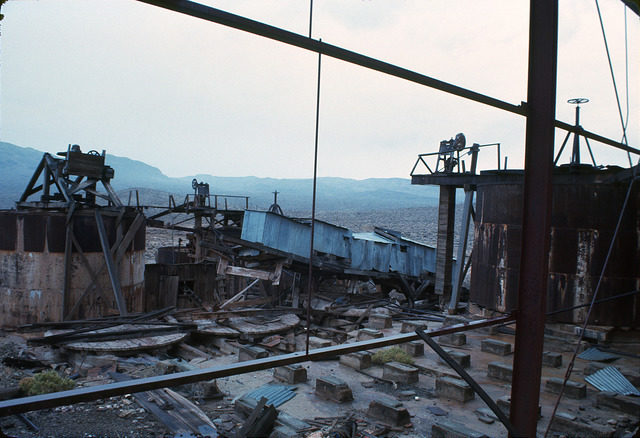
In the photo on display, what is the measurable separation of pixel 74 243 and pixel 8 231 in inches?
66.6

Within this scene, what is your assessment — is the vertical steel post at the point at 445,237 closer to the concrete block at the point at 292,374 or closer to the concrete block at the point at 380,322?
the concrete block at the point at 380,322

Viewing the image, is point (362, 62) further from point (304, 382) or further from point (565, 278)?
point (565, 278)

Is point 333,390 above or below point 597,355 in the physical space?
below

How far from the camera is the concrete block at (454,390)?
7.30 metres

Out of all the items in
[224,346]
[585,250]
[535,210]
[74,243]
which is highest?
[535,210]

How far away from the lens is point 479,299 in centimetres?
1216

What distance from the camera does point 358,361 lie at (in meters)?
8.86

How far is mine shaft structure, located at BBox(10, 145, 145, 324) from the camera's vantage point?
11.0 meters

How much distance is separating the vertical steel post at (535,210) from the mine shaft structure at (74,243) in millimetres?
10456

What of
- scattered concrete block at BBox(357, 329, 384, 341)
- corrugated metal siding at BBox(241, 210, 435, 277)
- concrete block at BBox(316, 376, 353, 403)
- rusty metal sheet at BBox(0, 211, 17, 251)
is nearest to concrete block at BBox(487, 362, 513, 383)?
scattered concrete block at BBox(357, 329, 384, 341)

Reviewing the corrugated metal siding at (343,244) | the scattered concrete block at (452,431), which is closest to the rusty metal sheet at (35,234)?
the corrugated metal siding at (343,244)

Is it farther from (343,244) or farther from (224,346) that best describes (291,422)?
(343,244)

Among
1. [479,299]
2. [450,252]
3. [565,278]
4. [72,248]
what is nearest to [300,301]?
[450,252]

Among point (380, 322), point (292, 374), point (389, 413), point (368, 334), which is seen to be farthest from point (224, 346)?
point (389, 413)
